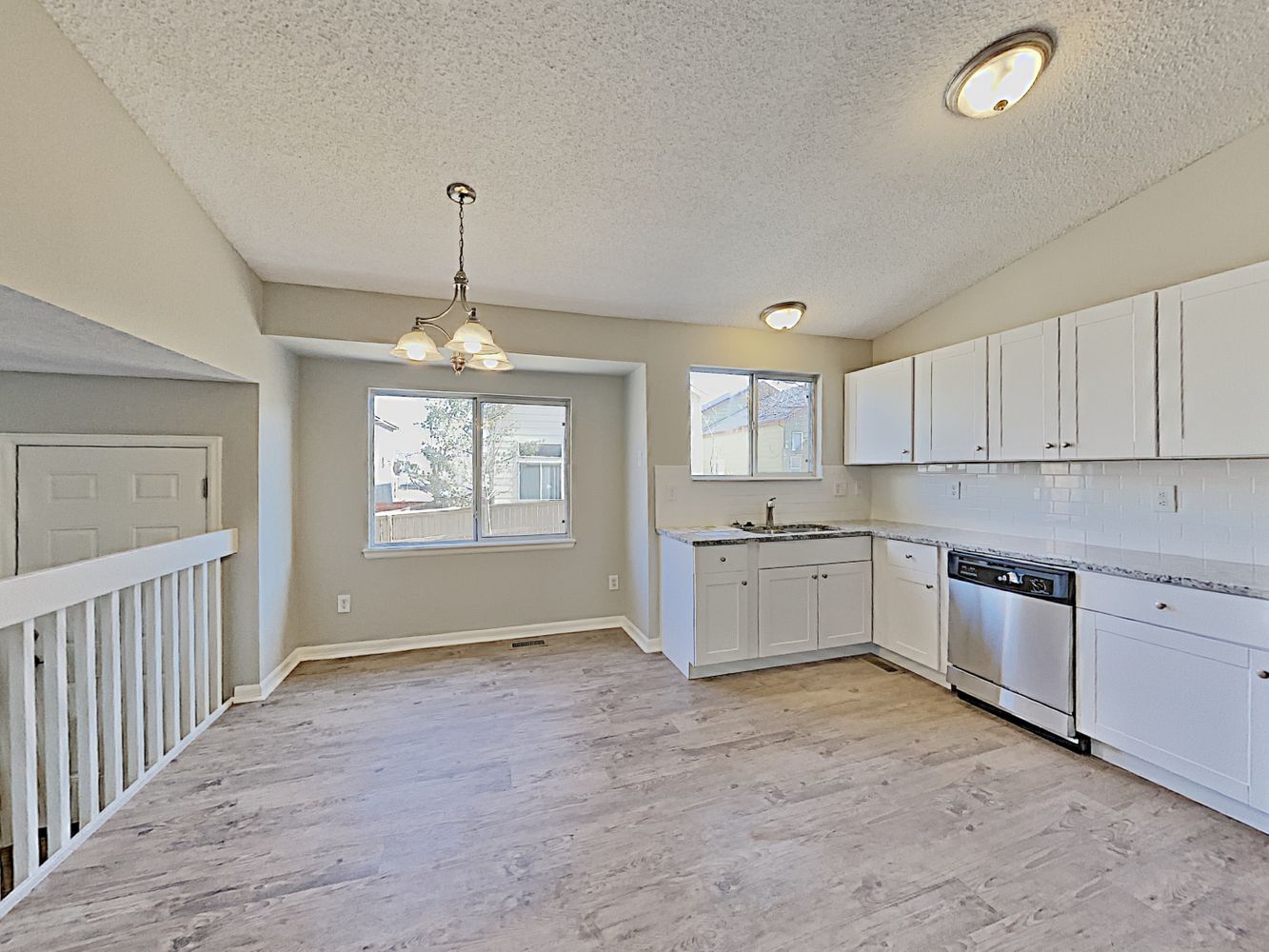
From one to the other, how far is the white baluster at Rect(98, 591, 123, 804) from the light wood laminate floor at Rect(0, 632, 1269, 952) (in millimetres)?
157

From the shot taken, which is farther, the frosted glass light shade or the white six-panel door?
the white six-panel door

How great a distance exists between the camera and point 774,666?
346 cm

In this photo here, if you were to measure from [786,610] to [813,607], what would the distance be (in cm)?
21

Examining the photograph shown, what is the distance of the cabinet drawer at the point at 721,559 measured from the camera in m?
3.22

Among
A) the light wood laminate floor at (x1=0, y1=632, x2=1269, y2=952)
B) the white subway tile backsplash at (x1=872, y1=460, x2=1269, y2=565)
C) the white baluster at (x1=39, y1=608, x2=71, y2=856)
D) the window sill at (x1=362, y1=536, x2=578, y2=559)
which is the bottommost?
the light wood laminate floor at (x1=0, y1=632, x2=1269, y2=952)

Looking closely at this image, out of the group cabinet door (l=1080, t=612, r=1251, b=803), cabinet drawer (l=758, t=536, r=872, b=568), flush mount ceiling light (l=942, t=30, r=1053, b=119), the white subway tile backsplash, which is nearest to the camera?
flush mount ceiling light (l=942, t=30, r=1053, b=119)

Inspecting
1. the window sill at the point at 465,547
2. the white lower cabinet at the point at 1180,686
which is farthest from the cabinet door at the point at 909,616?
the window sill at the point at 465,547

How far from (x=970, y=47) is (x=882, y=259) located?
54.5 inches

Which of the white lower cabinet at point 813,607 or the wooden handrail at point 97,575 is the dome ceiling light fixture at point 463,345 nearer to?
the wooden handrail at point 97,575

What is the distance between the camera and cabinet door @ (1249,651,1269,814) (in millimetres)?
1811

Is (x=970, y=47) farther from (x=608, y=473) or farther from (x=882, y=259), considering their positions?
(x=608, y=473)

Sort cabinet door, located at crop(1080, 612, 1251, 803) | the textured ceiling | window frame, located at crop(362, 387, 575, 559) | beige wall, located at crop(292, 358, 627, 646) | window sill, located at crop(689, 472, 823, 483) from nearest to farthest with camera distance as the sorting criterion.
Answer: the textured ceiling
cabinet door, located at crop(1080, 612, 1251, 803)
beige wall, located at crop(292, 358, 627, 646)
window frame, located at crop(362, 387, 575, 559)
window sill, located at crop(689, 472, 823, 483)

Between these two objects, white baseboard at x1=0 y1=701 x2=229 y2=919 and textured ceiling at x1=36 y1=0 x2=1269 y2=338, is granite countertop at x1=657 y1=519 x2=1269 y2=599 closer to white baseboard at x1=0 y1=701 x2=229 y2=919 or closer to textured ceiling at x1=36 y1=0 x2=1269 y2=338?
textured ceiling at x1=36 y1=0 x2=1269 y2=338

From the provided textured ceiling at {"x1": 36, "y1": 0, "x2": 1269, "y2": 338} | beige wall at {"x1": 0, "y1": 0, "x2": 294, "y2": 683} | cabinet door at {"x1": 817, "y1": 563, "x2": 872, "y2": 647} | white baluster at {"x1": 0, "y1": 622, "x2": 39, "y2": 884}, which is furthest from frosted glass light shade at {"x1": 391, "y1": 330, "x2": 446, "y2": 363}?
→ cabinet door at {"x1": 817, "y1": 563, "x2": 872, "y2": 647}
